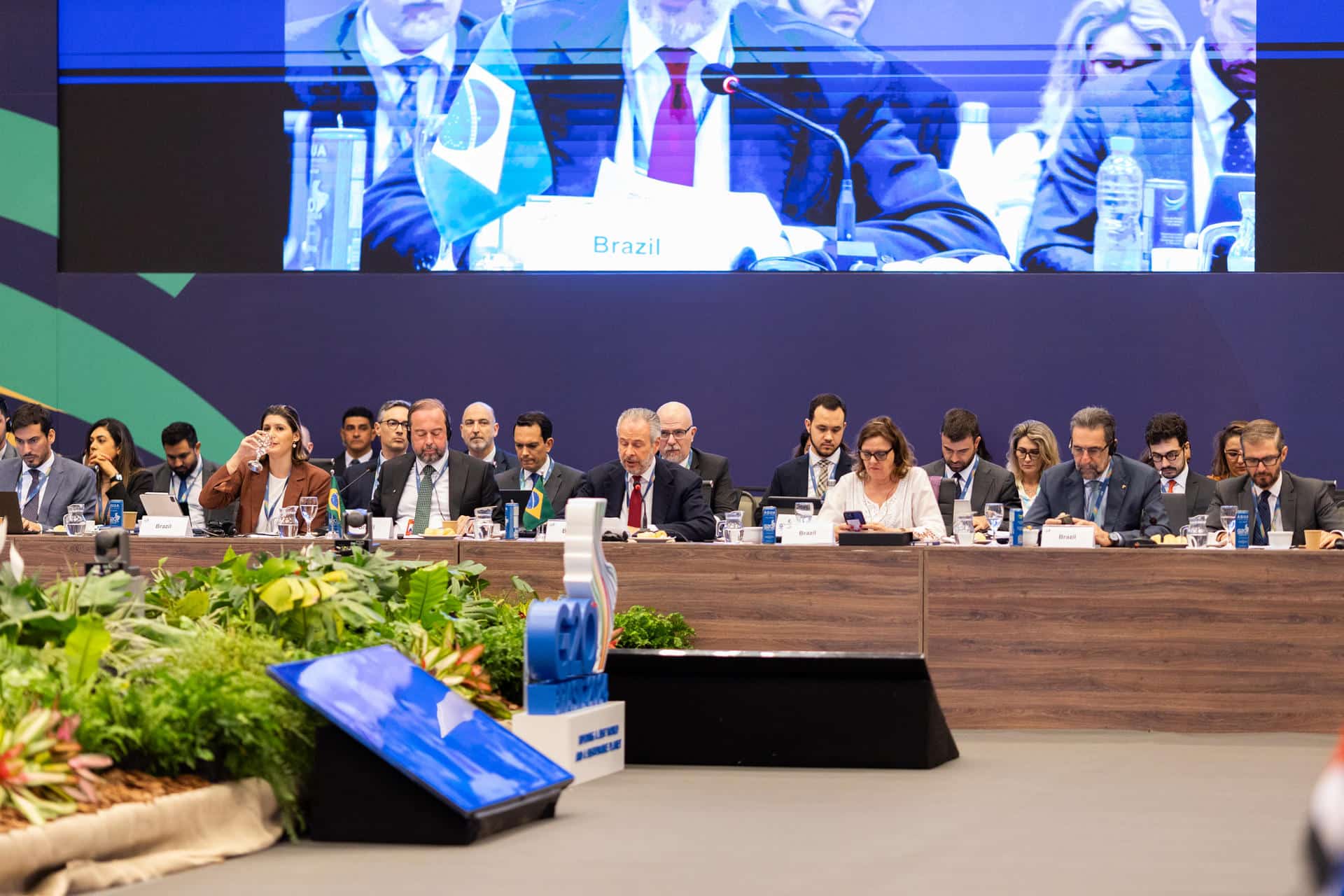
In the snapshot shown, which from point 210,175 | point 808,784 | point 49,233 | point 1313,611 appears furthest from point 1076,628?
point 49,233

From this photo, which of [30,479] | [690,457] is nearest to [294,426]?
[30,479]

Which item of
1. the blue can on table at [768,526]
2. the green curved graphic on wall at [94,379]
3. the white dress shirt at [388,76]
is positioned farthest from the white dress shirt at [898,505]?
the green curved graphic on wall at [94,379]

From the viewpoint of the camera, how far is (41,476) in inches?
309

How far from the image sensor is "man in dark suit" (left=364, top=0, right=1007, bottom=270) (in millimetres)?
8680

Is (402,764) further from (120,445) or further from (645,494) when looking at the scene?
(120,445)

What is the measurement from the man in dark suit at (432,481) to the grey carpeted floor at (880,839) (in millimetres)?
2602

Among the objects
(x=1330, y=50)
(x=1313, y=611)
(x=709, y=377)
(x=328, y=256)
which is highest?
(x=1330, y=50)

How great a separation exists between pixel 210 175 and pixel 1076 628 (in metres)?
5.61

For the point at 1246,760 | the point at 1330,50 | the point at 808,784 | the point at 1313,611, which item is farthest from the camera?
the point at 1330,50

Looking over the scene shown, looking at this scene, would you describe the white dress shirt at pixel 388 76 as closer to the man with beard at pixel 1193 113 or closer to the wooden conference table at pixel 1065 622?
the man with beard at pixel 1193 113

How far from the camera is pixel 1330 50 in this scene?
8492mm

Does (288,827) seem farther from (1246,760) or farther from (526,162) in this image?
(526,162)

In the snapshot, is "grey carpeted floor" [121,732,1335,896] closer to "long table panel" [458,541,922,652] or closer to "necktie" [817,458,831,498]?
"long table panel" [458,541,922,652]

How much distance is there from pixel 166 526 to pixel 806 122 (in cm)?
399
